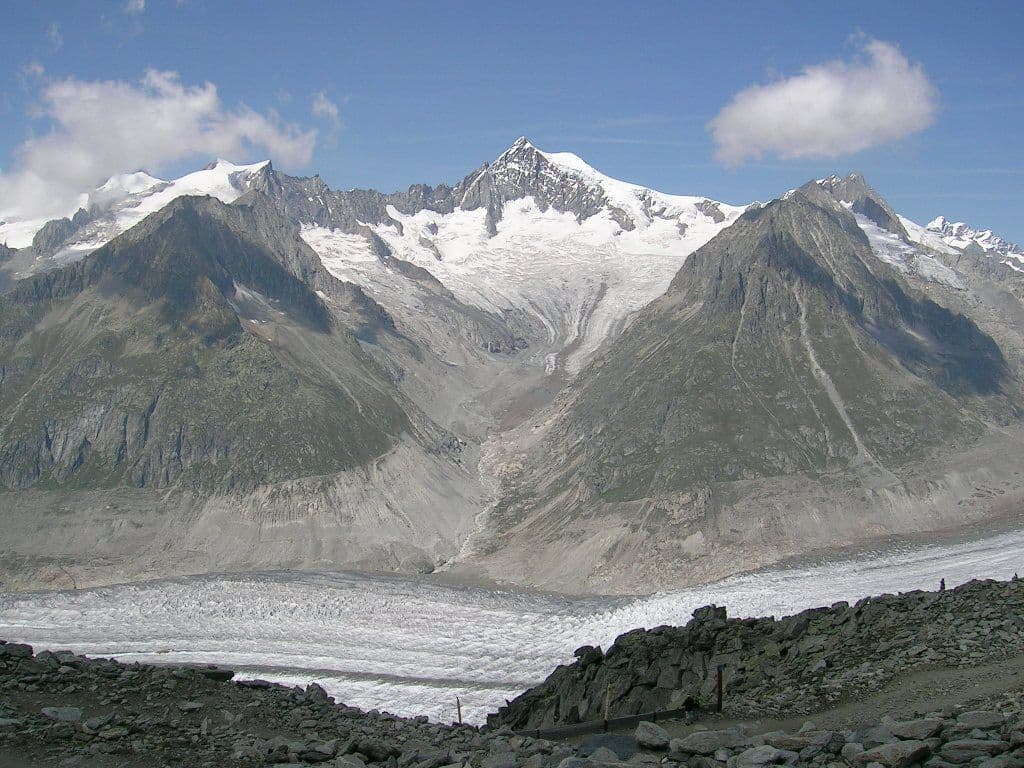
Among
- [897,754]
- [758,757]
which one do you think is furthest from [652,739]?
[897,754]

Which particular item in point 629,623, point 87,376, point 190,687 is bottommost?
point 629,623

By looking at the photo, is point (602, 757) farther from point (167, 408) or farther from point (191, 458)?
point (167, 408)

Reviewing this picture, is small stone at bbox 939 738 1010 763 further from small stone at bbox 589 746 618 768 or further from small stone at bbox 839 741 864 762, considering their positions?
small stone at bbox 589 746 618 768

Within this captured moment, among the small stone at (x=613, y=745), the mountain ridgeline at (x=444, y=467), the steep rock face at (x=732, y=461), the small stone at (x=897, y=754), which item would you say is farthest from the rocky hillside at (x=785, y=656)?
the steep rock face at (x=732, y=461)

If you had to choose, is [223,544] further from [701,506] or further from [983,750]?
[983,750]

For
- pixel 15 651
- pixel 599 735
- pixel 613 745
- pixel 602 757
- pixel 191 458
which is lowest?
pixel 599 735

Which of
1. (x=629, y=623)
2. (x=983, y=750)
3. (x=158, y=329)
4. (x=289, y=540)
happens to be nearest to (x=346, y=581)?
(x=289, y=540)
